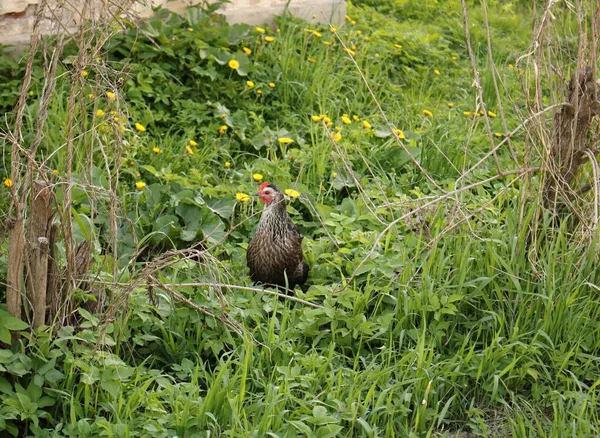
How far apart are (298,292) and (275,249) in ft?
1.16

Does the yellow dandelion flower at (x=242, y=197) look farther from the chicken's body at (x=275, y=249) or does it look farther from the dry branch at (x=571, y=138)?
the dry branch at (x=571, y=138)

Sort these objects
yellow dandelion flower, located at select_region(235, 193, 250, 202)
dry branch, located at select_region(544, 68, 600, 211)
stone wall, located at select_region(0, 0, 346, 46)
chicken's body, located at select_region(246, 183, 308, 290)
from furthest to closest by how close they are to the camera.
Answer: stone wall, located at select_region(0, 0, 346, 46), yellow dandelion flower, located at select_region(235, 193, 250, 202), chicken's body, located at select_region(246, 183, 308, 290), dry branch, located at select_region(544, 68, 600, 211)

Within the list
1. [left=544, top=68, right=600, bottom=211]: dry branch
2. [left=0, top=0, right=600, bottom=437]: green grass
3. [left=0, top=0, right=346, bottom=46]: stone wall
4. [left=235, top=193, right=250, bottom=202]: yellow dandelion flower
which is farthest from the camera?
[left=0, top=0, right=346, bottom=46]: stone wall

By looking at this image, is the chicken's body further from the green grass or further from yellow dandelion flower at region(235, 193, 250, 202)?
yellow dandelion flower at region(235, 193, 250, 202)

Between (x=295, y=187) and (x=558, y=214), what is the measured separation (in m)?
1.59

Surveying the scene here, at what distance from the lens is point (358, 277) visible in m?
4.65

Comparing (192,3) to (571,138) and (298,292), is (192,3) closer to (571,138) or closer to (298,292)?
(298,292)

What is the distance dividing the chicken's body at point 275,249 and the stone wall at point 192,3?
1.79 metres

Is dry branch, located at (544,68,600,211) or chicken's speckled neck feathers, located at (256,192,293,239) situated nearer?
dry branch, located at (544,68,600,211)

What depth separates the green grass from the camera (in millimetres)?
3711

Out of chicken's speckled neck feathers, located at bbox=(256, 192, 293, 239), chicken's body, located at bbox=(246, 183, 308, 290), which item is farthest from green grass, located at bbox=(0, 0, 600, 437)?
chicken's speckled neck feathers, located at bbox=(256, 192, 293, 239)

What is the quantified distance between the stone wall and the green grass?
35cm

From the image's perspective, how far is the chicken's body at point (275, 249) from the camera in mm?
4715

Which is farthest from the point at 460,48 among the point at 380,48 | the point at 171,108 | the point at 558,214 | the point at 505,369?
the point at 505,369
